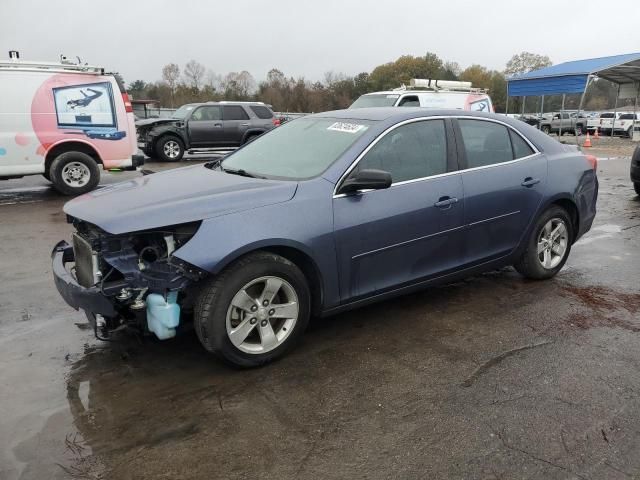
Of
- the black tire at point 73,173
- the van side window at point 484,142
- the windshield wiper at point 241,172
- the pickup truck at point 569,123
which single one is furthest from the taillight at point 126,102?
the pickup truck at point 569,123

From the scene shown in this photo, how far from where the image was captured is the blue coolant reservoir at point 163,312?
319cm

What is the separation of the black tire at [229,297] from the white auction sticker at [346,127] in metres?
1.26

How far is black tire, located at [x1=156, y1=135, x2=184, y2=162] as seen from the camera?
16172 millimetres

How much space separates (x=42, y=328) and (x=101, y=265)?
4.12 feet

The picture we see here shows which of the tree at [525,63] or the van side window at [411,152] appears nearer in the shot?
the van side window at [411,152]

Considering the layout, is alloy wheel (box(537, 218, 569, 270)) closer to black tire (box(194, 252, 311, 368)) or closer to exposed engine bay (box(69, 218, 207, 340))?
black tire (box(194, 252, 311, 368))

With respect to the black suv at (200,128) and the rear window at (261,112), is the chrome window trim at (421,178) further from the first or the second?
the rear window at (261,112)

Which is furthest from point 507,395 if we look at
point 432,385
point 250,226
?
point 250,226

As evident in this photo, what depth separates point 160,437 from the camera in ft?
9.35

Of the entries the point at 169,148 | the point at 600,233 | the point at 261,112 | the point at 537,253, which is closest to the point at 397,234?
the point at 537,253

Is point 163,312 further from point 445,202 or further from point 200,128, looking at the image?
point 200,128

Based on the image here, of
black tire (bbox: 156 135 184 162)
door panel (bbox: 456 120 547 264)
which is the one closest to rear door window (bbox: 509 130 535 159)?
door panel (bbox: 456 120 547 264)

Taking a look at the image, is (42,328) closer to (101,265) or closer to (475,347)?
(101,265)

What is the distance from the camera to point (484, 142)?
467 centimetres
